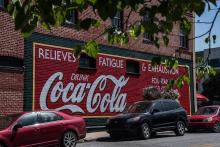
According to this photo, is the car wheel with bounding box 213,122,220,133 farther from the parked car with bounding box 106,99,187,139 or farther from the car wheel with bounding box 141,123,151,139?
the car wheel with bounding box 141,123,151,139

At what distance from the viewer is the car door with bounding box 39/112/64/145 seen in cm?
1720

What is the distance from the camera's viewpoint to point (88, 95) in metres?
27.4

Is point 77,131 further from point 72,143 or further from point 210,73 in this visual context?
point 210,73

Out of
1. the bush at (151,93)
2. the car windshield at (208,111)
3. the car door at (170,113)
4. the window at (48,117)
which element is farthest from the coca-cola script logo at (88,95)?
the window at (48,117)

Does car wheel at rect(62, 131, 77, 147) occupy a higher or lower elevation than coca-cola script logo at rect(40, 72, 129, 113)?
lower

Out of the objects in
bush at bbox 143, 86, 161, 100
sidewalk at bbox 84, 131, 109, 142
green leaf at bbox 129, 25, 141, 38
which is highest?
green leaf at bbox 129, 25, 141, 38

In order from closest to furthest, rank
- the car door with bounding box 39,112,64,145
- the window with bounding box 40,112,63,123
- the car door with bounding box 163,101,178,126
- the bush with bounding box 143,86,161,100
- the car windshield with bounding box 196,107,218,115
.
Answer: the car door with bounding box 39,112,64,145 → the window with bounding box 40,112,63,123 → the car door with bounding box 163,101,178,126 → the car windshield with bounding box 196,107,218,115 → the bush with bounding box 143,86,161,100

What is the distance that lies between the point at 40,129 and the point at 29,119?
0.49 meters

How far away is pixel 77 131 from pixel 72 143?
0.49 metres

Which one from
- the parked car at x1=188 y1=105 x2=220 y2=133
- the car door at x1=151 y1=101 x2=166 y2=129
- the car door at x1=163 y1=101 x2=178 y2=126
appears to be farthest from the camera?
the parked car at x1=188 y1=105 x2=220 y2=133

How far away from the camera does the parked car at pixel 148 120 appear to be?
22.8 m

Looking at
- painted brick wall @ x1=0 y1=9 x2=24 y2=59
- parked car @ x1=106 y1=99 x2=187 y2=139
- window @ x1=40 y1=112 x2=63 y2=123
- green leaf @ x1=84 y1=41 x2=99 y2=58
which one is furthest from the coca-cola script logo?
green leaf @ x1=84 y1=41 x2=99 y2=58

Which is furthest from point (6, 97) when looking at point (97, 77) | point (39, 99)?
point (97, 77)

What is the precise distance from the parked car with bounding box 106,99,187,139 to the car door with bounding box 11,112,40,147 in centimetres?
664
